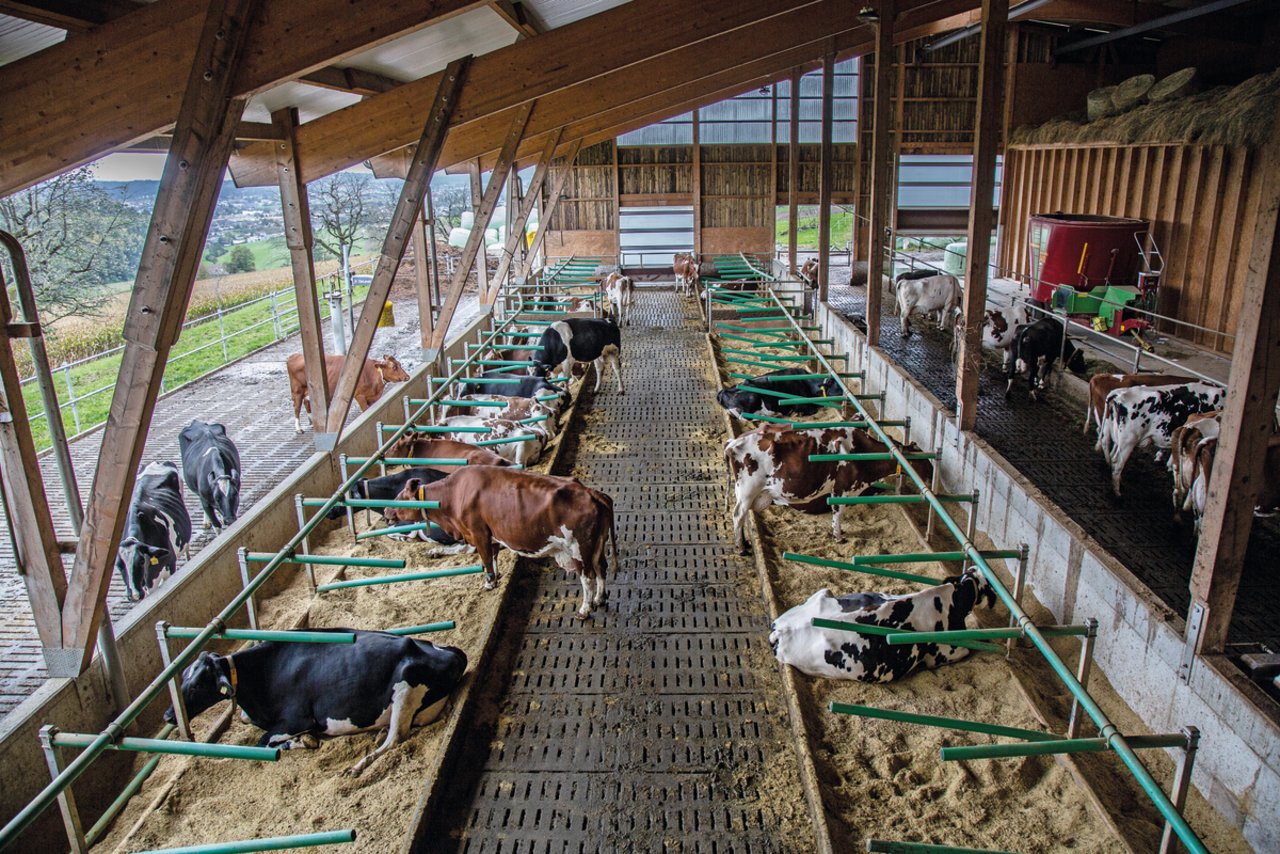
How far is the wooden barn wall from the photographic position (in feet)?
40.3

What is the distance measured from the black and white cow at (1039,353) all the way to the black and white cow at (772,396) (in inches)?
84.5

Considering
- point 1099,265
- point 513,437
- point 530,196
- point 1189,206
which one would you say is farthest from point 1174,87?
point 513,437

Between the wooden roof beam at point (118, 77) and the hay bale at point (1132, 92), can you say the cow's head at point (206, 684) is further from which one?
the hay bale at point (1132, 92)

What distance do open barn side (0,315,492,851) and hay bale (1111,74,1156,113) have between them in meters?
15.8

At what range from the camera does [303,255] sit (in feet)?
28.1

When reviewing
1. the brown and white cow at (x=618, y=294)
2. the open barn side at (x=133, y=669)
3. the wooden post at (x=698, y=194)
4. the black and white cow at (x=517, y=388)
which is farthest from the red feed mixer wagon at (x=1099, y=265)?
the wooden post at (x=698, y=194)

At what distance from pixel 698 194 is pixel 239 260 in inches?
786

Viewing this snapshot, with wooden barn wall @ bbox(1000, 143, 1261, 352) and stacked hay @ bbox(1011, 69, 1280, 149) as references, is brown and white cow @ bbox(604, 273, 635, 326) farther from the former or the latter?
stacked hay @ bbox(1011, 69, 1280, 149)

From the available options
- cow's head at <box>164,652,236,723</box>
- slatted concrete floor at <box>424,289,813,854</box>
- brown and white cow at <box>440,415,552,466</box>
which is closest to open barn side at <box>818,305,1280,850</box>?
slatted concrete floor at <box>424,289,813,854</box>

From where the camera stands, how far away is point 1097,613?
5805 mm

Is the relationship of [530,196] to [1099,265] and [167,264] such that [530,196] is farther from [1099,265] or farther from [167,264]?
[167,264]

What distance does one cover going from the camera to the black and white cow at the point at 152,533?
693 cm

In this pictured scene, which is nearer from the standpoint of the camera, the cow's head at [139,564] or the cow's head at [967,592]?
the cow's head at [967,592]

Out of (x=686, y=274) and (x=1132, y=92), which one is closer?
(x=1132, y=92)
